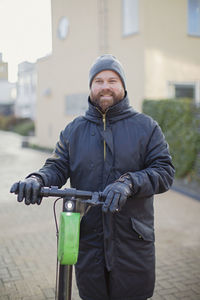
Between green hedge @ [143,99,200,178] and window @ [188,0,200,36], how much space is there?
10.3ft

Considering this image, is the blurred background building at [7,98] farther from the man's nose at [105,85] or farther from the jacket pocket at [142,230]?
the jacket pocket at [142,230]

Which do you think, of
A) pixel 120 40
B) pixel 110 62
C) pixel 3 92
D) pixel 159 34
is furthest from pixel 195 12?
pixel 3 92

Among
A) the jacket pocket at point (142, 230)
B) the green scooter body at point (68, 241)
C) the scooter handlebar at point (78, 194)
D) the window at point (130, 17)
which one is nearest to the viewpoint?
the green scooter body at point (68, 241)

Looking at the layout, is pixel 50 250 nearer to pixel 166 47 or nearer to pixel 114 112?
pixel 114 112

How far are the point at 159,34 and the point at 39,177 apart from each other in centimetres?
885

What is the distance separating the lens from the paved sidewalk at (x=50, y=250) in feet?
12.2

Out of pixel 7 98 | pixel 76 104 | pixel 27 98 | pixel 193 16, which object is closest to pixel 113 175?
pixel 193 16

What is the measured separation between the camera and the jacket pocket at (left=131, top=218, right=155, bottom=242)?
234 cm

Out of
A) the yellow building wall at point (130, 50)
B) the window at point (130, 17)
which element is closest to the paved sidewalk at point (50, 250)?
the yellow building wall at point (130, 50)

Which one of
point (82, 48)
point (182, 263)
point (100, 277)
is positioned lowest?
point (182, 263)

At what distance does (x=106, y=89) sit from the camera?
2.39 meters

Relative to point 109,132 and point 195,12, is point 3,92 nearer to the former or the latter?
point 195,12

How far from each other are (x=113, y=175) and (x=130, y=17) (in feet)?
29.7

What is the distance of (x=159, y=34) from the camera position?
10156mm
